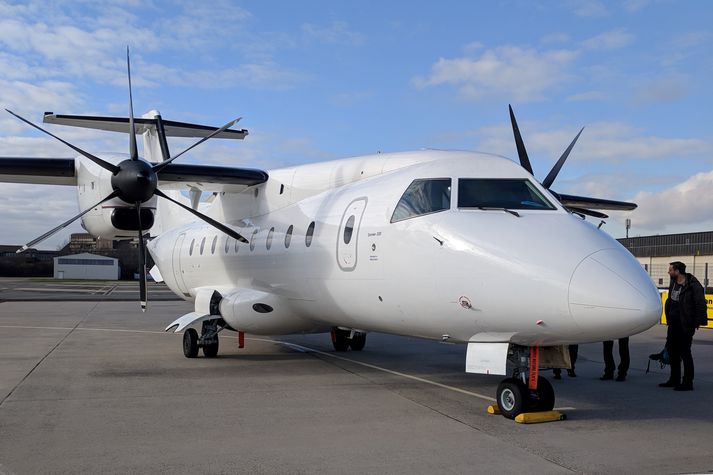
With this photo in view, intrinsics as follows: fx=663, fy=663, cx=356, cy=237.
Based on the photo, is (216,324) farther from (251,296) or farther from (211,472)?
(211,472)

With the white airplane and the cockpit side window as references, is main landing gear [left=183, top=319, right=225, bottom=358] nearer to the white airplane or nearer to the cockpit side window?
the white airplane

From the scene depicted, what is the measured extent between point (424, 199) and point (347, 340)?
250 inches

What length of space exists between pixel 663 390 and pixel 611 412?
85.3 inches

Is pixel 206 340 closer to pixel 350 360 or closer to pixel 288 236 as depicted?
pixel 350 360

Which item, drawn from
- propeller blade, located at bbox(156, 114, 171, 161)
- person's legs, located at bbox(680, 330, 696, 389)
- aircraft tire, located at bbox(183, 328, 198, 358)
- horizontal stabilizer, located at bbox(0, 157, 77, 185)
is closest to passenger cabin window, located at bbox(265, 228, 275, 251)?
aircraft tire, located at bbox(183, 328, 198, 358)

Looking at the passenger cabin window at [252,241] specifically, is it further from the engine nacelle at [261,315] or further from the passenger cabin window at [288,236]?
the passenger cabin window at [288,236]

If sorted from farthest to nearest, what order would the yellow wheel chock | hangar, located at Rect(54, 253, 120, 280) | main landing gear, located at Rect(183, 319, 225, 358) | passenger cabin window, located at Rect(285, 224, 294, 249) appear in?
hangar, located at Rect(54, 253, 120, 280), main landing gear, located at Rect(183, 319, 225, 358), passenger cabin window, located at Rect(285, 224, 294, 249), the yellow wheel chock

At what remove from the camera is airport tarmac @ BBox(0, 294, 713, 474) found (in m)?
5.72

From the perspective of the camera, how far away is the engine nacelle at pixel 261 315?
11.3 metres

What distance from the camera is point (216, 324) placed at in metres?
12.8

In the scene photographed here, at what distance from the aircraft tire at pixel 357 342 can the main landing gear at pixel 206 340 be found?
2.78 metres

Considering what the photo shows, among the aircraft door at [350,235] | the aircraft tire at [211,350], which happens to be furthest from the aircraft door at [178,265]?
the aircraft door at [350,235]

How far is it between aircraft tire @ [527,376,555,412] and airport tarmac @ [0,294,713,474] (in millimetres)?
310

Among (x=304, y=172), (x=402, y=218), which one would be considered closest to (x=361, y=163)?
(x=304, y=172)
